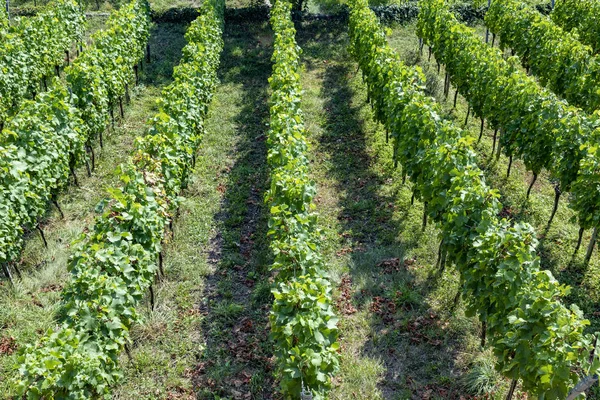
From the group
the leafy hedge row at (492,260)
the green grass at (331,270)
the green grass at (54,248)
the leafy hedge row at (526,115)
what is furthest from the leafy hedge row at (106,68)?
the leafy hedge row at (526,115)

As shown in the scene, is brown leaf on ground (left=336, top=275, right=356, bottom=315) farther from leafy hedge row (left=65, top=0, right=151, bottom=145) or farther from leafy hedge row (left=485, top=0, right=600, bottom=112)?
leafy hedge row (left=485, top=0, right=600, bottom=112)

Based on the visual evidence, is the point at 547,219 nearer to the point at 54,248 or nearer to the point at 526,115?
the point at 526,115

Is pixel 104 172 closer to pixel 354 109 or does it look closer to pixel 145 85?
pixel 145 85

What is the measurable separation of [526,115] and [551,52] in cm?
496

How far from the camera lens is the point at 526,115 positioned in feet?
37.6

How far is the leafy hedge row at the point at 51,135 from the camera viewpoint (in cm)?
936

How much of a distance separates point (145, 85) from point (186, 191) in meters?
7.44

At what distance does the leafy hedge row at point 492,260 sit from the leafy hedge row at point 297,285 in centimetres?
231

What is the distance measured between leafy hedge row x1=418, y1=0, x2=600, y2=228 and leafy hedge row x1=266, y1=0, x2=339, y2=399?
5019 mm

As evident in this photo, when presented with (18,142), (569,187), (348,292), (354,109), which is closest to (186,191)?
(18,142)

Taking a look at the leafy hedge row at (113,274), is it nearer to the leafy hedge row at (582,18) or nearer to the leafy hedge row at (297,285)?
the leafy hedge row at (297,285)

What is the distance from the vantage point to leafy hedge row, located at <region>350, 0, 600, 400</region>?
6.21 meters

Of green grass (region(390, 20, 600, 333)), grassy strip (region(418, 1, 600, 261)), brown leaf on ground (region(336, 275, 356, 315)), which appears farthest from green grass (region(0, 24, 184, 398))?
green grass (region(390, 20, 600, 333))

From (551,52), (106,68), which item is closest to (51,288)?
(106,68)
